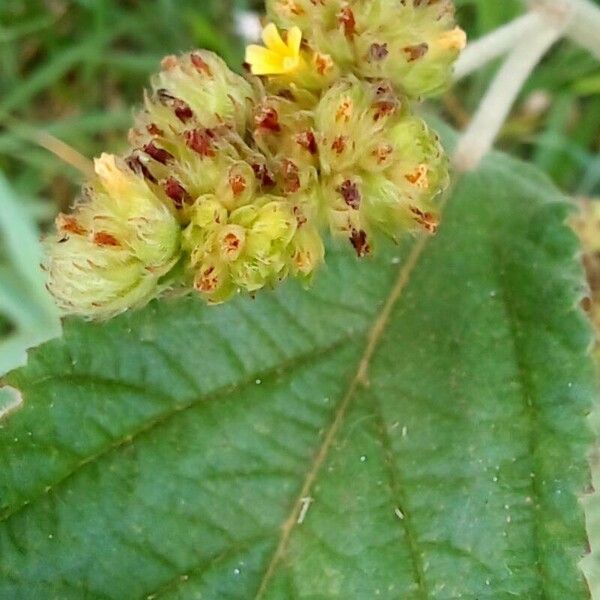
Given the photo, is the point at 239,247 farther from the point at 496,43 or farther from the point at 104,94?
the point at 104,94

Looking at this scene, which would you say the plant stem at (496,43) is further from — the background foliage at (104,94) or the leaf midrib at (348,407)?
the background foliage at (104,94)

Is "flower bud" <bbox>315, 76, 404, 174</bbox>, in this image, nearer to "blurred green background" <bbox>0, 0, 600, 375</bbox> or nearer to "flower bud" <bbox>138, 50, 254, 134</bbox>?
"flower bud" <bbox>138, 50, 254, 134</bbox>

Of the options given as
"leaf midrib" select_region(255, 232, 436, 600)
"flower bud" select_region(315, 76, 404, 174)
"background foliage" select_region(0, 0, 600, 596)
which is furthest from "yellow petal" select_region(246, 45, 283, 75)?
"background foliage" select_region(0, 0, 600, 596)

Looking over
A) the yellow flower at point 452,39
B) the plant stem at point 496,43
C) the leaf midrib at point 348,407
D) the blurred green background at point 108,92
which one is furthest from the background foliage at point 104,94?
the yellow flower at point 452,39

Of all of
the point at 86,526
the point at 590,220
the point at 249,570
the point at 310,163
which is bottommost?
the point at 590,220

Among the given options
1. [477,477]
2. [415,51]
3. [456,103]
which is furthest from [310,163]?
[456,103]

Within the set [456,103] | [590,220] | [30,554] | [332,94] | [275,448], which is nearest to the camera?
[332,94]

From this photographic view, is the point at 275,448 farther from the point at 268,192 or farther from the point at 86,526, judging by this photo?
the point at 268,192
